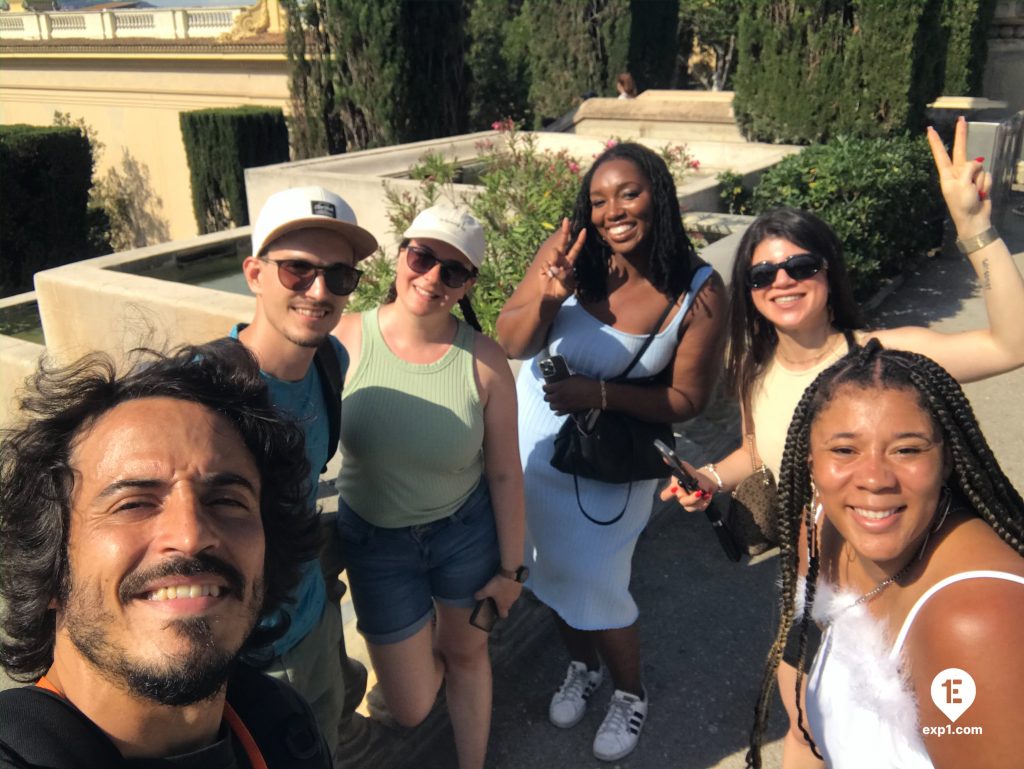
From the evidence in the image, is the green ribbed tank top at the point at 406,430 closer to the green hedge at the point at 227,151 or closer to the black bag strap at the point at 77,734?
the black bag strap at the point at 77,734

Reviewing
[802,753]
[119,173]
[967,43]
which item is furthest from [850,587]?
[119,173]

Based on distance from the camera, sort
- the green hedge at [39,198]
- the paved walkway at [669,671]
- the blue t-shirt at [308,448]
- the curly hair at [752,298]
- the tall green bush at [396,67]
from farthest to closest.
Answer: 1. the green hedge at [39,198]
2. the tall green bush at [396,67]
3. the paved walkway at [669,671]
4. the curly hair at [752,298]
5. the blue t-shirt at [308,448]

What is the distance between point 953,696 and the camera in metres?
1.35

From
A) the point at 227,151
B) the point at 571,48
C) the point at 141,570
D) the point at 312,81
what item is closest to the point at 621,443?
the point at 141,570

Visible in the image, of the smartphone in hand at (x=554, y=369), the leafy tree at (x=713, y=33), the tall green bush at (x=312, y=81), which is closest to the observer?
the smartphone in hand at (x=554, y=369)

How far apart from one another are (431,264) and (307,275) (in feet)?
1.20

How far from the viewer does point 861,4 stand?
30.0 ft

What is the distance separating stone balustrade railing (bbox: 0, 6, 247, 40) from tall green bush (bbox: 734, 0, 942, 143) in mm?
13986

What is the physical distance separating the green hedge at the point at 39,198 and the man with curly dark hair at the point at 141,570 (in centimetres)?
1357

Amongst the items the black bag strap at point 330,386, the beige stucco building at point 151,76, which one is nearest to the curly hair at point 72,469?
the black bag strap at point 330,386

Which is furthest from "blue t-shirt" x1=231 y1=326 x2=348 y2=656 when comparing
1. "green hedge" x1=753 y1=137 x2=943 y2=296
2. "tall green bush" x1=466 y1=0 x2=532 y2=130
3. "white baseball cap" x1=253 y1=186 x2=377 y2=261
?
"tall green bush" x1=466 y1=0 x2=532 y2=130

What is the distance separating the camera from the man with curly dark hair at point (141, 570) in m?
1.26

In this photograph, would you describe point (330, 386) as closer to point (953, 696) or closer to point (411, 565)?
point (411, 565)

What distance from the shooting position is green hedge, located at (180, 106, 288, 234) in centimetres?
1502
